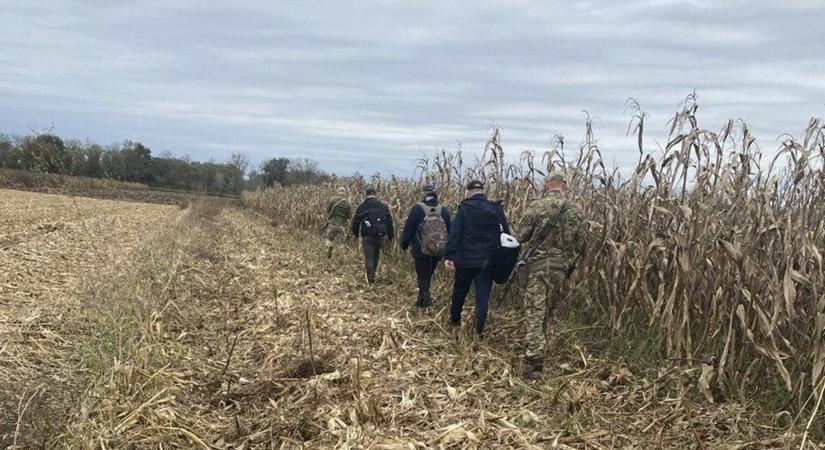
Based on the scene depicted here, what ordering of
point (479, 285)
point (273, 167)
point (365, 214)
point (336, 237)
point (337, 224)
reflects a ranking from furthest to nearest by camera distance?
1. point (273, 167)
2. point (336, 237)
3. point (337, 224)
4. point (365, 214)
5. point (479, 285)

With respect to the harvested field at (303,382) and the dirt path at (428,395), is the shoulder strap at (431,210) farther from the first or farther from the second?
the dirt path at (428,395)

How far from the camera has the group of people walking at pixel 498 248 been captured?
5840mm

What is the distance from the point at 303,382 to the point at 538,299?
2.41 metres

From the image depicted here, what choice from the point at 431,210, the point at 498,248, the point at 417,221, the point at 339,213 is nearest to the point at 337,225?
the point at 339,213

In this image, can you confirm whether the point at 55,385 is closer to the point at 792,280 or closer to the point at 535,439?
the point at 535,439

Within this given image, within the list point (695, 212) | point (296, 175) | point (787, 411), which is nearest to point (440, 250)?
point (695, 212)

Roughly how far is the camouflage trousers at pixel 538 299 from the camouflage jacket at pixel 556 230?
0.12 meters

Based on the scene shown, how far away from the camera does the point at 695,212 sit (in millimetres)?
5258

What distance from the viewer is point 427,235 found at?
26.4ft

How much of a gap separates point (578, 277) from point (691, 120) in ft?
7.09

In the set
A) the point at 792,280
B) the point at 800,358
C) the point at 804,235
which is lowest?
the point at 800,358

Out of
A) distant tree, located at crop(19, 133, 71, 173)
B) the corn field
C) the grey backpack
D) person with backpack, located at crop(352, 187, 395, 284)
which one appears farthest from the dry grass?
distant tree, located at crop(19, 133, 71, 173)

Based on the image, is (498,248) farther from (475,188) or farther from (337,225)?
(337,225)

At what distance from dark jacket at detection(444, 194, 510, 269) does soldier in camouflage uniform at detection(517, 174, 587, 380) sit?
27.6 inches
